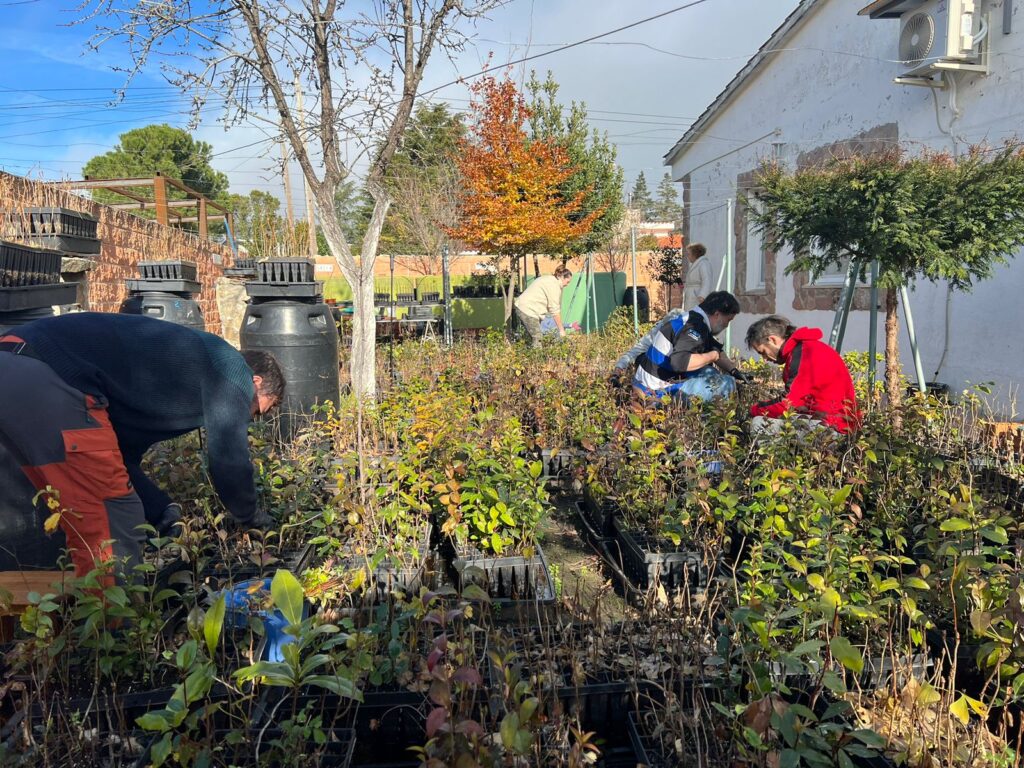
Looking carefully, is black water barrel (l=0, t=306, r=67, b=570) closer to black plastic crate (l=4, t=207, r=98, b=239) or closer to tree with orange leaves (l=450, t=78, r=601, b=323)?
black plastic crate (l=4, t=207, r=98, b=239)

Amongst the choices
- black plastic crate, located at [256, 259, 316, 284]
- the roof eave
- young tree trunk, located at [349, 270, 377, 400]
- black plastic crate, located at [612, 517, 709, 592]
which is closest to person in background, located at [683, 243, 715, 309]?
the roof eave

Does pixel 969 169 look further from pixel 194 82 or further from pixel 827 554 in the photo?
pixel 194 82

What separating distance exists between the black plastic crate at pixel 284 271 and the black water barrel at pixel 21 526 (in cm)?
253

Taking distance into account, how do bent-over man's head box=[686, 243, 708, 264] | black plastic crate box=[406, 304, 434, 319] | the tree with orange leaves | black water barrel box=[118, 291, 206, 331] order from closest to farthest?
1. black water barrel box=[118, 291, 206, 331]
2. bent-over man's head box=[686, 243, 708, 264]
3. black plastic crate box=[406, 304, 434, 319]
4. the tree with orange leaves

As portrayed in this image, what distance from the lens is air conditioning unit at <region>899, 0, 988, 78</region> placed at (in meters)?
6.21

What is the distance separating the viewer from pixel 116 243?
890 centimetres

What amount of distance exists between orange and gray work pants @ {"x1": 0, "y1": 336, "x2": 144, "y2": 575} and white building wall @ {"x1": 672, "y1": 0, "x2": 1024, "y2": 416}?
4391 millimetres

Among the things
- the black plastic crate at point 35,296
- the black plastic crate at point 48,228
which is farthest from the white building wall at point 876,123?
the black plastic crate at point 48,228

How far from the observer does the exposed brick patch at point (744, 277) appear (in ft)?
32.8

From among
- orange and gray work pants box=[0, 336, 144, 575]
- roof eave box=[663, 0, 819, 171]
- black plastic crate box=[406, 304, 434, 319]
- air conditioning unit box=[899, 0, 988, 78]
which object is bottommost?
orange and gray work pants box=[0, 336, 144, 575]

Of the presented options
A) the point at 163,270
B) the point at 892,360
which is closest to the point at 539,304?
the point at 163,270

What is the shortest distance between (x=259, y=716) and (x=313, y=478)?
151 cm

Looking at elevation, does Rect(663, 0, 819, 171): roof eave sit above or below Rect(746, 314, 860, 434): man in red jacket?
above

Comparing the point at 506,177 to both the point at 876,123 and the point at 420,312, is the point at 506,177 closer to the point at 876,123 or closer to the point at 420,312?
the point at 420,312
